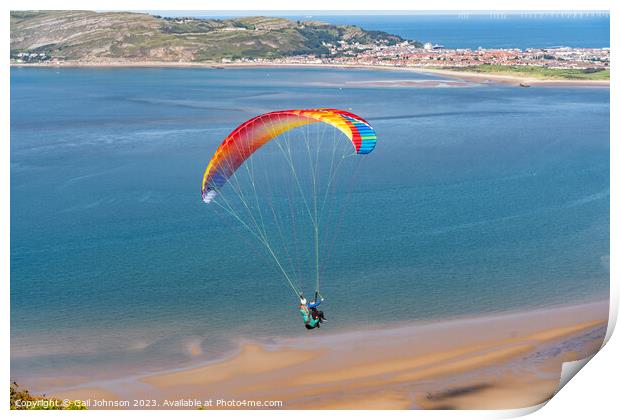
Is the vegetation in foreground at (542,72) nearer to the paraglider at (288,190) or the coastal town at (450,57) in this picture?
the coastal town at (450,57)

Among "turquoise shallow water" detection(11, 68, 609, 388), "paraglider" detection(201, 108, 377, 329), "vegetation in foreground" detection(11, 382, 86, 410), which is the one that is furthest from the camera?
"turquoise shallow water" detection(11, 68, 609, 388)

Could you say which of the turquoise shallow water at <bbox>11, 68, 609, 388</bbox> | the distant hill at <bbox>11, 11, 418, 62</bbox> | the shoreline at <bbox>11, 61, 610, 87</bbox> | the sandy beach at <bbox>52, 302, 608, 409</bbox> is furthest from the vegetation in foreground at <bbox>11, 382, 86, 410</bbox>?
the distant hill at <bbox>11, 11, 418, 62</bbox>

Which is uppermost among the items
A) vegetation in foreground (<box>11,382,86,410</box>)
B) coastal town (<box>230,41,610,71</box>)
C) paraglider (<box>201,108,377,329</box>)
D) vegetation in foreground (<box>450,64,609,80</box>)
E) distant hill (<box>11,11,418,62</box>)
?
distant hill (<box>11,11,418,62</box>)

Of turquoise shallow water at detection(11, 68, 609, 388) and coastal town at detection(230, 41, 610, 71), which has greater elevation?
Answer: coastal town at detection(230, 41, 610, 71)

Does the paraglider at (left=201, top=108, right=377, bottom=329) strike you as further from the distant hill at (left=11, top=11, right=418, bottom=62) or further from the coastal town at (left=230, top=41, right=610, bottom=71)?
the distant hill at (left=11, top=11, right=418, bottom=62)

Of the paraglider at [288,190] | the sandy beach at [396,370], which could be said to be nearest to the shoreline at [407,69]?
the paraglider at [288,190]

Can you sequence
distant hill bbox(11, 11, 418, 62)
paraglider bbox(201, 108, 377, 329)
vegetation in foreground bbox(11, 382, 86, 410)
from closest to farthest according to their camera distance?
vegetation in foreground bbox(11, 382, 86, 410)
paraglider bbox(201, 108, 377, 329)
distant hill bbox(11, 11, 418, 62)

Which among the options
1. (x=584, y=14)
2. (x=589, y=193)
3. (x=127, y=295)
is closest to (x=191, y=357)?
(x=127, y=295)
